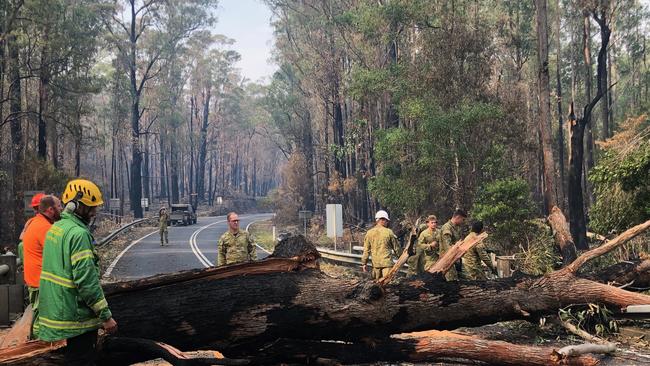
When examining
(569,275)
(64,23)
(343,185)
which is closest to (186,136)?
(343,185)

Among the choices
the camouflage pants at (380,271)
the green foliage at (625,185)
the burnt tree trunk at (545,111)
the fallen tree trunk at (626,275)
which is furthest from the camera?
the burnt tree trunk at (545,111)

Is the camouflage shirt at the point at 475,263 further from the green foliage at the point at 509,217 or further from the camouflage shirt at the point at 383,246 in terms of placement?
the green foliage at the point at 509,217

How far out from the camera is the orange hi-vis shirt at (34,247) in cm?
612

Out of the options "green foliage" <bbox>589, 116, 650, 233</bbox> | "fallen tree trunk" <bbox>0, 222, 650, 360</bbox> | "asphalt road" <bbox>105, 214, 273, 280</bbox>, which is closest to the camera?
"fallen tree trunk" <bbox>0, 222, 650, 360</bbox>

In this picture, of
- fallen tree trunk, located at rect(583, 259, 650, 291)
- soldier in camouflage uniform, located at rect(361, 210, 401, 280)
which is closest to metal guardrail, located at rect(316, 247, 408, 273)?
soldier in camouflage uniform, located at rect(361, 210, 401, 280)

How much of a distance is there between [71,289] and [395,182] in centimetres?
1912

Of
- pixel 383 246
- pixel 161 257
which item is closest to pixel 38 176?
pixel 161 257

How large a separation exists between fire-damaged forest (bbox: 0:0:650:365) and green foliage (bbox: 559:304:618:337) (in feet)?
0.10

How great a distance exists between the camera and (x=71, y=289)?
160 inches

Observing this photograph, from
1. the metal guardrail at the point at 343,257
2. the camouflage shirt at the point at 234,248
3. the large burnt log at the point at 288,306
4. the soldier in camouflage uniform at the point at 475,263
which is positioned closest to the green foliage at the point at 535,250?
the soldier in camouflage uniform at the point at 475,263

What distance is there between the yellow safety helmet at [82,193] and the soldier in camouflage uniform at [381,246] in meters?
6.00

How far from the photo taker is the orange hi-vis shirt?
6.12 meters

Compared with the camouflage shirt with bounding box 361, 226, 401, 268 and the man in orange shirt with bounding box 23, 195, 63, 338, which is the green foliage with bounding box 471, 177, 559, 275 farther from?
the man in orange shirt with bounding box 23, 195, 63, 338

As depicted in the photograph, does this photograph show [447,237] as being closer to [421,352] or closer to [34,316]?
[421,352]
